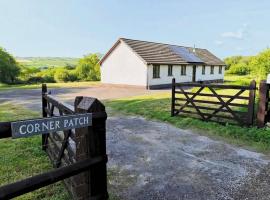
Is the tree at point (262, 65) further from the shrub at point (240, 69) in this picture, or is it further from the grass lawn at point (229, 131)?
the shrub at point (240, 69)

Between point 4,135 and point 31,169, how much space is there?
2.99 meters

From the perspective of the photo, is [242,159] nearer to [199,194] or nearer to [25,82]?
[199,194]

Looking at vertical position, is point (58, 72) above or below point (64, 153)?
above

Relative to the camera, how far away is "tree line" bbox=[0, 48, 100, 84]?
3173 cm

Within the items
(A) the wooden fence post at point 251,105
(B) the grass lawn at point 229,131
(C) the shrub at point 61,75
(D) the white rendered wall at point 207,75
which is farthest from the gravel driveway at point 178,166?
(C) the shrub at point 61,75

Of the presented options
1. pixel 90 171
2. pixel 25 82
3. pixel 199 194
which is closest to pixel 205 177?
pixel 199 194

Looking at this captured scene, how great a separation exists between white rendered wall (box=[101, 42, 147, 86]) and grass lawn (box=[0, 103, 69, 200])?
17046 mm

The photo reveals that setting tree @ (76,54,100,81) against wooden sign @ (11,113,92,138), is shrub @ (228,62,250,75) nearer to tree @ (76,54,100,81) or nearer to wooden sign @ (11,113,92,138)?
tree @ (76,54,100,81)

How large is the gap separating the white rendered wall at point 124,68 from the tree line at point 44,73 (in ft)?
22.7

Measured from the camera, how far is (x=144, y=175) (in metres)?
4.51

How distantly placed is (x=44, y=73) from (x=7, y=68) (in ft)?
18.3

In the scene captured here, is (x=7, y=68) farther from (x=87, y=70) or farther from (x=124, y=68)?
(x=124, y=68)

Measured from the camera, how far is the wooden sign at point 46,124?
2082 millimetres

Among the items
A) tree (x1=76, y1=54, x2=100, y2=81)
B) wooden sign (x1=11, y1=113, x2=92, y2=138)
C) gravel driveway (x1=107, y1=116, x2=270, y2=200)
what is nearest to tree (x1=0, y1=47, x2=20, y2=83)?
tree (x1=76, y1=54, x2=100, y2=81)
